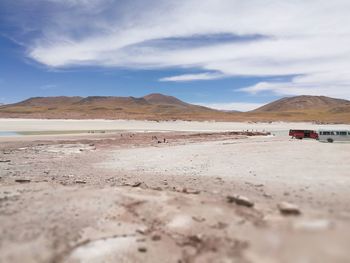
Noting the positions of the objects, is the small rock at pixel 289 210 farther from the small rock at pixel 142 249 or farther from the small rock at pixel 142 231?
the small rock at pixel 142 249

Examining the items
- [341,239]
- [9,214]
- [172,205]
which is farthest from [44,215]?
[341,239]

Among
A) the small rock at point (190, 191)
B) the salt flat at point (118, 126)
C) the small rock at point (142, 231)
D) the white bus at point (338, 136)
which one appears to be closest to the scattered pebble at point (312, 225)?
the small rock at point (142, 231)

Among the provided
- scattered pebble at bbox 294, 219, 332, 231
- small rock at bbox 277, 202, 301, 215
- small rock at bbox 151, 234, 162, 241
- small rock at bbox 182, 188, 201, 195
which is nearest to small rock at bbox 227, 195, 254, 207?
small rock at bbox 277, 202, 301, 215

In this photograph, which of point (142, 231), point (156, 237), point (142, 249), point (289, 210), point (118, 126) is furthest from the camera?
point (118, 126)

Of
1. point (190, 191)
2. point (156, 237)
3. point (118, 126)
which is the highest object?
point (118, 126)

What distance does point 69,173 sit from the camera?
20047 millimetres

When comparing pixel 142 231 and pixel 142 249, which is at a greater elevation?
pixel 142 231

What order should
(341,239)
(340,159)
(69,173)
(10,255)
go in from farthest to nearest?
(340,159), (69,173), (10,255), (341,239)

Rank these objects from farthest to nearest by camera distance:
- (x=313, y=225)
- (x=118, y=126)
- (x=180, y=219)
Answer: (x=118, y=126), (x=180, y=219), (x=313, y=225)

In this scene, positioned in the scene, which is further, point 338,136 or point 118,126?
point 118,126

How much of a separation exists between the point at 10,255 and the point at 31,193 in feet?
15.4

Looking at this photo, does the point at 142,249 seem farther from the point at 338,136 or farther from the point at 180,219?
the point at 338,136

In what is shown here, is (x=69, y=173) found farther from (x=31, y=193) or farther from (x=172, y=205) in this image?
(x=172, y=205)

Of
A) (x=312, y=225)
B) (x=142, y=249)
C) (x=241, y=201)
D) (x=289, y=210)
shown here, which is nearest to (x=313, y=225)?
(x=312, y=225)
